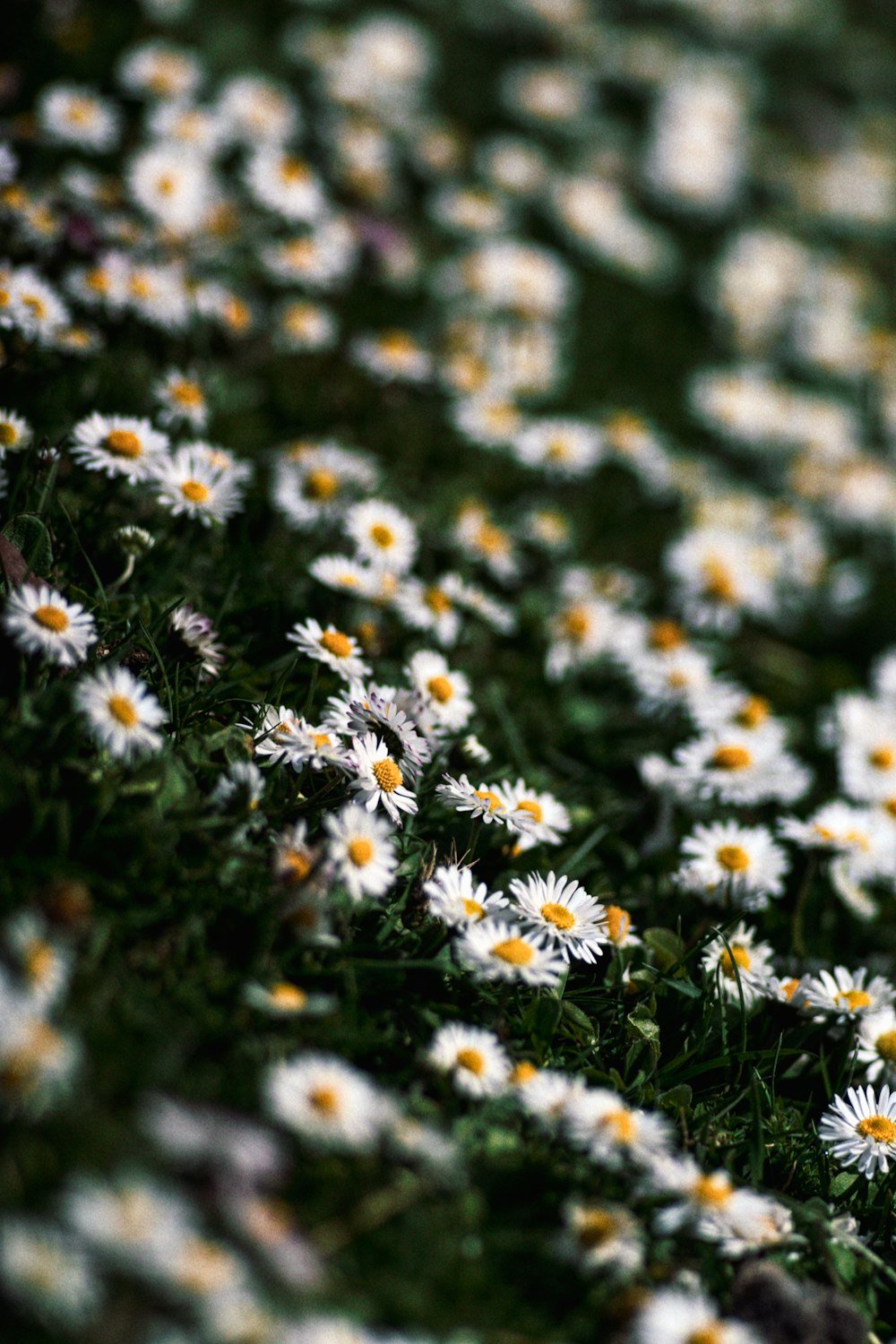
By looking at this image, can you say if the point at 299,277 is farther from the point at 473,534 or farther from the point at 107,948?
the point at 107,948

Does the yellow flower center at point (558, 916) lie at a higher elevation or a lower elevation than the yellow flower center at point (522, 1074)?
higher

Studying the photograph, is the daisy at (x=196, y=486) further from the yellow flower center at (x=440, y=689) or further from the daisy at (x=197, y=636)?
the yellow flower center at (x=440, y=689)

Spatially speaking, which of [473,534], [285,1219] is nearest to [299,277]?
[473,534]

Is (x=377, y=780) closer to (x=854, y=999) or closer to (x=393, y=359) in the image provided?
(x=854, y=999)

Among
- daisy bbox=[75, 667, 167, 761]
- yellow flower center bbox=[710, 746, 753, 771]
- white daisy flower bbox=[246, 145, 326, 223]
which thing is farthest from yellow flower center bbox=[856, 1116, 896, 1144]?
white daisy flower bbox=[246, 145, 326, 223]

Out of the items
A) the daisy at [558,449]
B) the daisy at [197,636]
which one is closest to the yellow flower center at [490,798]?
the daisy at [197,636]

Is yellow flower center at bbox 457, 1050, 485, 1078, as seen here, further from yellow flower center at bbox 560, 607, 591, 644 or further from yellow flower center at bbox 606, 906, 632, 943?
yellow flower center at bbox 560, 607, 591, 644
